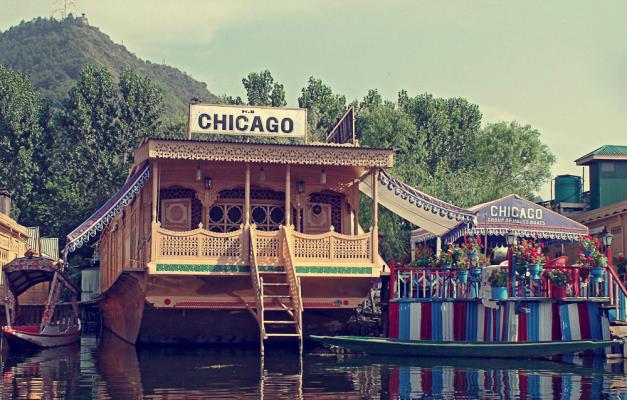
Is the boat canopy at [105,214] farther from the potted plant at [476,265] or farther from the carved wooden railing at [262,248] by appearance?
the potted plant at [476,265]

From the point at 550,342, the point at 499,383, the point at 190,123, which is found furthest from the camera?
the point at 190,123

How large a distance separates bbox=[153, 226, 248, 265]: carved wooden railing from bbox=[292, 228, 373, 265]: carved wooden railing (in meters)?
1.59

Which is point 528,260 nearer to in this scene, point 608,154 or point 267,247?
point 267,247

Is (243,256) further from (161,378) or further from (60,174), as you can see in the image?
(60,174)

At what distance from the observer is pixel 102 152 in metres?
61.6

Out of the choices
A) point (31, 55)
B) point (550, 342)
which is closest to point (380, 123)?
point (550, 342)

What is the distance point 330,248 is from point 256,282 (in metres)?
2.60

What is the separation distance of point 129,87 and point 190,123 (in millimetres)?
37469

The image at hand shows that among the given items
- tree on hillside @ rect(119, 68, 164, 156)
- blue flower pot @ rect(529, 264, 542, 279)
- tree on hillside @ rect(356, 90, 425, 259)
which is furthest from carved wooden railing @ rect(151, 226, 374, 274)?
tree on hillside @ rect(119, 68, 164, 156)

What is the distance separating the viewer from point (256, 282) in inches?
1044

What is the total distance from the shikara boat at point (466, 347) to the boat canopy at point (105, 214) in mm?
7101

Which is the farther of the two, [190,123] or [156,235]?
[190,123]

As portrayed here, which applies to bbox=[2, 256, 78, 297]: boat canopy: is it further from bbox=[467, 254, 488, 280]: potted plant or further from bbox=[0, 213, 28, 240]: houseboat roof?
bbox=[467, 254, 488, 280]: potted plant

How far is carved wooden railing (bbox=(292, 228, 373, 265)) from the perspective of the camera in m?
27.9
